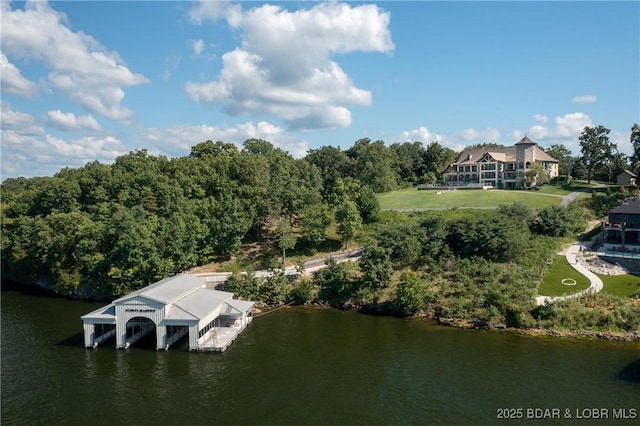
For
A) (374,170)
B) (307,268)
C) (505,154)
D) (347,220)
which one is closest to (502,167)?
(505,154)

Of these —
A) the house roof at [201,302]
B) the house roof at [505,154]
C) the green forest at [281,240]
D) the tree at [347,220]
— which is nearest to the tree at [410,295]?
the green forest at [281,240]

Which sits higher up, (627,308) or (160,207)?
(160,207)

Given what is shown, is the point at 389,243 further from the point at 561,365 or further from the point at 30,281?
the point at 30,281

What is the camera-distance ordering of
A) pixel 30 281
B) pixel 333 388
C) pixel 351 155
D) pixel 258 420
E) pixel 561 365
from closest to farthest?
pixel 258 420 < pixel 333 388 < pixel 561 365 < pixel 30 281 < pixel 351 155

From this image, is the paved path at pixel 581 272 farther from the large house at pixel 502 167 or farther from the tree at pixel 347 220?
the large house at pixel 502 167

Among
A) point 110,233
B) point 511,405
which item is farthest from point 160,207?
point 511,405

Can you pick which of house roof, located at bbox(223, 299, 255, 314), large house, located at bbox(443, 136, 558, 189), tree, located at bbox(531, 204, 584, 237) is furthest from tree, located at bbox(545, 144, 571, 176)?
house roof, located at bbox(223, 299, 255, 314)
